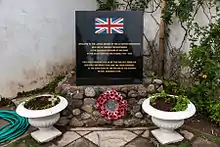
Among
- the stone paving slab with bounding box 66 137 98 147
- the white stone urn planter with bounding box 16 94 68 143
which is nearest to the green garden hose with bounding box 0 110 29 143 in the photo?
the white stone urn planter with bounding box 16 94 68 143

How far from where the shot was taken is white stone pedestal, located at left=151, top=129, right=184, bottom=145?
8.29ft

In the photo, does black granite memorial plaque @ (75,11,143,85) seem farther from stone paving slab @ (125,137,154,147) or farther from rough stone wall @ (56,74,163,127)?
stone paving slab @ (125,137,154,147)

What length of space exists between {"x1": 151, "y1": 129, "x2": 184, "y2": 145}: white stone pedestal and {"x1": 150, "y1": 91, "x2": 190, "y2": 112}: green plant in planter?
278 mm

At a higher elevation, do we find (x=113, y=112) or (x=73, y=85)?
(x=73, y=85)

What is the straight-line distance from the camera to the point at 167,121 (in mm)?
2445

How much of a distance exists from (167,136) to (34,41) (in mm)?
2249

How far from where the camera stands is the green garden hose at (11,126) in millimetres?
2682

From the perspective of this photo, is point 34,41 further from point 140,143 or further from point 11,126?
point 140,143

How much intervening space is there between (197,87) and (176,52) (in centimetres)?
82

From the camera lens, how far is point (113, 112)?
2834 millimetres

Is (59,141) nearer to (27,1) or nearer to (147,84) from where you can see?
(147,84)

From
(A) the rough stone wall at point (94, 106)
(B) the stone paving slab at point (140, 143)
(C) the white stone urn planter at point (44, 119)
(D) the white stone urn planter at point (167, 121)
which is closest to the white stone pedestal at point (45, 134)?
(C) the white stone urn planter at point (44, 119)

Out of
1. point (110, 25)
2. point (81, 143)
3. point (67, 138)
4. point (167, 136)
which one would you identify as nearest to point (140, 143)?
point (167, 136)

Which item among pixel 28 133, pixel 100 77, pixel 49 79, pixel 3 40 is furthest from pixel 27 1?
pixel 28 133
